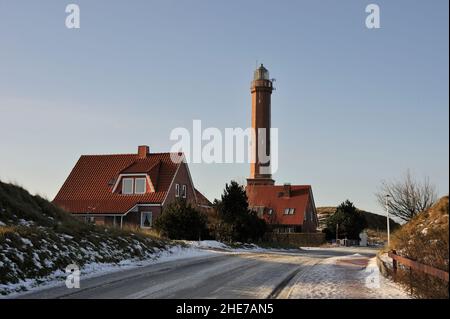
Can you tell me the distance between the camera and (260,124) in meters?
80.4

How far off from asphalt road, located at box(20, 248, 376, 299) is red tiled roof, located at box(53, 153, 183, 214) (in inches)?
989

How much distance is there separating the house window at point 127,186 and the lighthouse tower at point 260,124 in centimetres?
3320

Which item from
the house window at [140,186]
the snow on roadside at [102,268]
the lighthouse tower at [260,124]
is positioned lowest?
the snow on roadside at [102,268]

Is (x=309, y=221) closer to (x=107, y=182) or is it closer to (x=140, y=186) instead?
(x=140, y=186)

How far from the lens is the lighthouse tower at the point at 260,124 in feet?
259

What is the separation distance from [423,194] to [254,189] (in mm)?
39686

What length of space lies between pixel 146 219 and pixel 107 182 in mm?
6293

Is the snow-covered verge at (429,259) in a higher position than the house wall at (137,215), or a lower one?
lower

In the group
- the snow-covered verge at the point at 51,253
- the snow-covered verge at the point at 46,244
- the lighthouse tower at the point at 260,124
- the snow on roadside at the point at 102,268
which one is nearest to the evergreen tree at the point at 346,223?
the lighthouse tower at the point at 260,124

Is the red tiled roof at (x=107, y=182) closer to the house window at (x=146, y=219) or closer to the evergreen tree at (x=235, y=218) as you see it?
the house window at (x=146, y=219)

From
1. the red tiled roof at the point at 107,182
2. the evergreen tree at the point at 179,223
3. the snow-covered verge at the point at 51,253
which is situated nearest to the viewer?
the snow-covered verge at the point at 51,253

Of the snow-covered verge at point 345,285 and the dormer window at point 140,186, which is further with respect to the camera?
the dormer window at point 140,186

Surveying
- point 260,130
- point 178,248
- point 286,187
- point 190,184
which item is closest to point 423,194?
point 178,248

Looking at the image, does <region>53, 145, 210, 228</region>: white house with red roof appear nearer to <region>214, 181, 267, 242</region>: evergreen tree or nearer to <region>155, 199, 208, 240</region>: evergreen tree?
<region>214, 181, 267, 242</region>: evergreen tree
